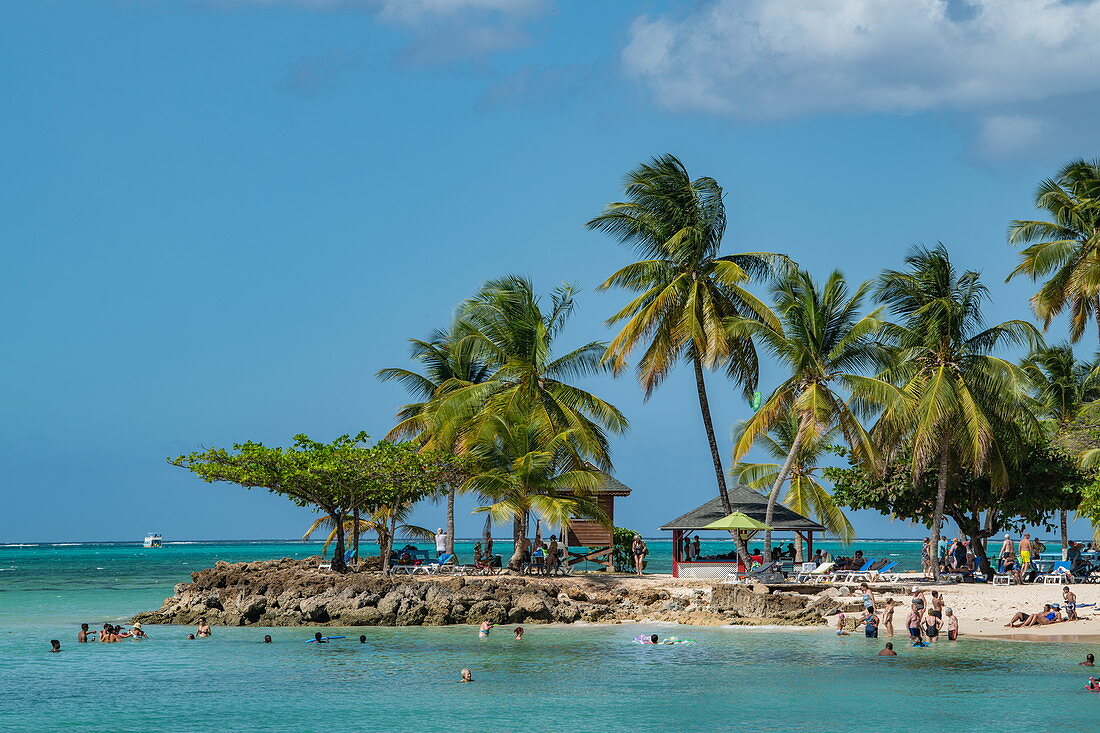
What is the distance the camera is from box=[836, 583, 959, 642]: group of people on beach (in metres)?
24.9

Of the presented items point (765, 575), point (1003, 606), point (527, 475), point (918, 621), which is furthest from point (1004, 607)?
point (527, 475)

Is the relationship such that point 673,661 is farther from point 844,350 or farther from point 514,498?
point 844,350

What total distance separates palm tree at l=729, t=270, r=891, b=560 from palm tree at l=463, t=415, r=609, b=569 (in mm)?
4874

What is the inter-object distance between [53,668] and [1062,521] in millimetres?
37300

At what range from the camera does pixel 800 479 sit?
4062 cm

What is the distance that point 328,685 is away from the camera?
21703 mm

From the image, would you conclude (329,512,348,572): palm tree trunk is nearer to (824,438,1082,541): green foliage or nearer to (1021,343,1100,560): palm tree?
(824,438,1082,541): green foliage

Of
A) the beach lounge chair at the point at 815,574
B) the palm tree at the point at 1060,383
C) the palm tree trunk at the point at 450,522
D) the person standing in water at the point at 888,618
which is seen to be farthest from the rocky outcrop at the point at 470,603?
the palm tree at the point at 1060,383

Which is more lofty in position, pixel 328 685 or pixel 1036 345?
pixel 1036 345

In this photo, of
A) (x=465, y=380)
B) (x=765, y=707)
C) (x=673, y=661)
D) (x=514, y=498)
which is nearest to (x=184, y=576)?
(x=465, y=380)

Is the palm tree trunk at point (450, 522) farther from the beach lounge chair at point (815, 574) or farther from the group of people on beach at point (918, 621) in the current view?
the group of people on beach at point (918, 621)

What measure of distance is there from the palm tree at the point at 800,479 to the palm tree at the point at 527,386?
564cm

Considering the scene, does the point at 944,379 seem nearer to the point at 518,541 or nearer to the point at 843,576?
the point at 843,576

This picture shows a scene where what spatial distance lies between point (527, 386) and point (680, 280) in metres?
5.65
